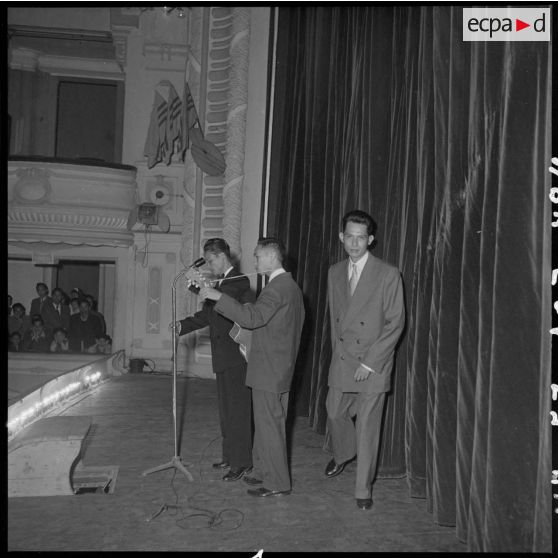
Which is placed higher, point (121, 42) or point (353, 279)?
point (121, 42)

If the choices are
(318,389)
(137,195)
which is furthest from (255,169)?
(318,389)

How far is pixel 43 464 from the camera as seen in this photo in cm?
327

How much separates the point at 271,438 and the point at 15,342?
26.3ft

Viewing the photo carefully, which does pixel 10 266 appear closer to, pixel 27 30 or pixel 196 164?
pixel 27 30

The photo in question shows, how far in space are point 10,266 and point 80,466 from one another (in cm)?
918

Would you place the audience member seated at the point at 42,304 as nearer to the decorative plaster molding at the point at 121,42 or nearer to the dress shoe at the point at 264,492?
the decorative plaster molding at the point at 121,42

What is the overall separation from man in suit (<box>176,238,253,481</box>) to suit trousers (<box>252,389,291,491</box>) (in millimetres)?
310

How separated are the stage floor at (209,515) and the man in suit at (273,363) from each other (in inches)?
5.5

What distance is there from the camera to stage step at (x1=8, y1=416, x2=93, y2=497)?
10.6ft

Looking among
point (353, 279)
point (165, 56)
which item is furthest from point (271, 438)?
point (165, 56)

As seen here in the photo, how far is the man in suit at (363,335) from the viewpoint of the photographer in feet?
10.1

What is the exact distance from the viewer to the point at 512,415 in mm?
2250

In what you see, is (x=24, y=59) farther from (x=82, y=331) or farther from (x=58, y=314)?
(x=82, y=331)

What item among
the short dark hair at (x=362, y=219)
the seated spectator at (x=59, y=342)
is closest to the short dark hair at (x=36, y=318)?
the seated spectator at (x=59, y=342)
